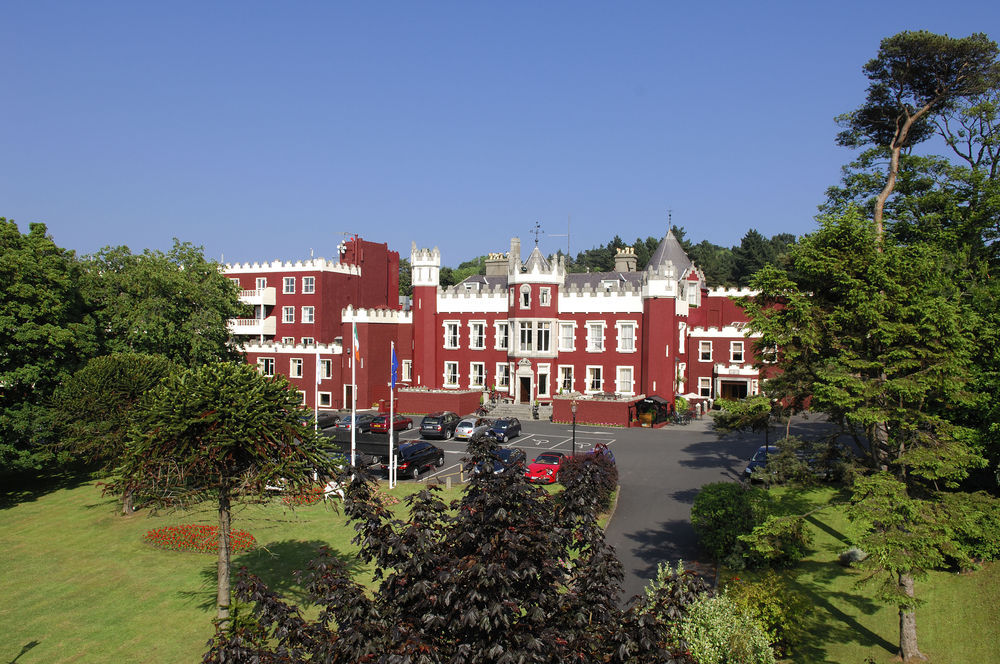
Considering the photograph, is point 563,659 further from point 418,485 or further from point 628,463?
point 628,463

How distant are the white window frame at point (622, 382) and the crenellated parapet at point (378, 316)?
17.3 metres

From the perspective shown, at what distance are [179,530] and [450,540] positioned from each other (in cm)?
1611

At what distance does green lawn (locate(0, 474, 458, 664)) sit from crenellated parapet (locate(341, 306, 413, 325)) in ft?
86.2

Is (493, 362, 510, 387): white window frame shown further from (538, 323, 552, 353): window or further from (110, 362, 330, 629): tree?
(110, 362, 330, 629): tree

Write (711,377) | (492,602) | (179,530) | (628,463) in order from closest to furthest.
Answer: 1. (492,602)
2. (179,530)
3. (628,463)
4. (711,377)

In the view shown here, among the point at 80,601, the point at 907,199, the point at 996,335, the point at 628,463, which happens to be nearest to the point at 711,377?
the point at 628,463

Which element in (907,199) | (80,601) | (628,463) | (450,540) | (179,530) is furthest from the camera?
(628,463)

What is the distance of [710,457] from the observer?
109 feet

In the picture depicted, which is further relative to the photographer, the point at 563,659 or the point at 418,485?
the point at 418,485

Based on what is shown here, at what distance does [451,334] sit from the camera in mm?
51875

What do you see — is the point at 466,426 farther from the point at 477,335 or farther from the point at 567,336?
the point at 477,335

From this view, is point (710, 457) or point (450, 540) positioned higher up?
point (450, 540)

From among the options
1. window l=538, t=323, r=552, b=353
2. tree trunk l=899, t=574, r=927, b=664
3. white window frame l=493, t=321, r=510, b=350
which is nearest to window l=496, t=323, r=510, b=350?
white window frame l=493, t=321, r=510, b=350

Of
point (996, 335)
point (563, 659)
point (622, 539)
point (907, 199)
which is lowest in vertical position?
point (622, 539)
